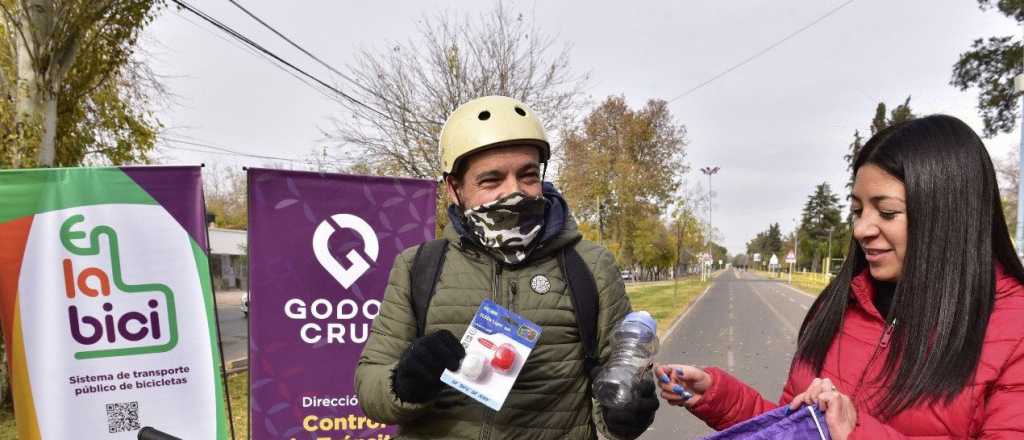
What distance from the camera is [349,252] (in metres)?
3.77

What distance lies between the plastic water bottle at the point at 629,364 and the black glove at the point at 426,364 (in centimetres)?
41

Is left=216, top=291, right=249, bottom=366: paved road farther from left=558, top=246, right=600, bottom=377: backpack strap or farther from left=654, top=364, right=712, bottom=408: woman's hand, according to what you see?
left=654, top=364, right=712, bottom=408: woman's hand

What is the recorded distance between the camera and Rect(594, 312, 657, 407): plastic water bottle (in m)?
1.52

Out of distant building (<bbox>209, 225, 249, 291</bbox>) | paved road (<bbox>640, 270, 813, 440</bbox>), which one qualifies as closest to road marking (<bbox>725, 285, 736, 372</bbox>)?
paved road (<bbox>640, 270, 813, 440</bbox>)

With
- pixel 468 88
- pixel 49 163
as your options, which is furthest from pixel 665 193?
pixel 49 163

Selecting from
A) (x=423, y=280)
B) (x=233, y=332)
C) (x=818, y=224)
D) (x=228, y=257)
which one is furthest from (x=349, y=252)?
(x=818, y=224)

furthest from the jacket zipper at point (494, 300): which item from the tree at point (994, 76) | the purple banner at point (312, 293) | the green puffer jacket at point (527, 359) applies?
the tree at point (994, 76)

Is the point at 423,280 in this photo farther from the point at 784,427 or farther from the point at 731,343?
the point at 731,343

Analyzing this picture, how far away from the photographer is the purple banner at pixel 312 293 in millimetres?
3613

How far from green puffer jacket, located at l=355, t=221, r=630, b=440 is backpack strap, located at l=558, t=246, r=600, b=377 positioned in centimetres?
2

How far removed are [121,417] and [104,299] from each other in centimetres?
73

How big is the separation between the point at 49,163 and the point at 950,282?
23.2 feet

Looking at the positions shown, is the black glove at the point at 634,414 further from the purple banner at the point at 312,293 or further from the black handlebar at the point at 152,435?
the purple banner at the point at 312,293

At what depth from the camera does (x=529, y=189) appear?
6.18ft
